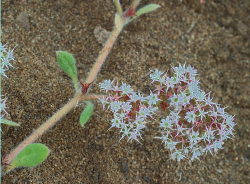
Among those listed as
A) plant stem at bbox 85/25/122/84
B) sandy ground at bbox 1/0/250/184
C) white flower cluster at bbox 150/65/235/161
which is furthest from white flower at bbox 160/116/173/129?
plant stem at bbox 85/25/122/84

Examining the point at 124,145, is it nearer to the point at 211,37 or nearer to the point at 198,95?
the point at 198,95

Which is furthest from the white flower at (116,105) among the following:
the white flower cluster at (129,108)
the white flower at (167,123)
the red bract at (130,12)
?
the red bract at (130,12)

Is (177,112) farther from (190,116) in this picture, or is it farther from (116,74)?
(116,74)

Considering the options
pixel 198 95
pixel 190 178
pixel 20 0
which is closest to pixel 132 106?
pixel 198 95

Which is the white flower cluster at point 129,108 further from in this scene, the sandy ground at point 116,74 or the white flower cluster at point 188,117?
the sandy ground at point 116,74

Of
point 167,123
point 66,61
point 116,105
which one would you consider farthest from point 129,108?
point 66,61

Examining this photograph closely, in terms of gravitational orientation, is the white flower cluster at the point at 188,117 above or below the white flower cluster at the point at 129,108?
below
